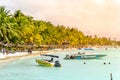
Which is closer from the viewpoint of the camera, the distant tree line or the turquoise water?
the turquoise water

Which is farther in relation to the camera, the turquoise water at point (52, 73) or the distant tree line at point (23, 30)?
the distant tree line at point (23, 30)

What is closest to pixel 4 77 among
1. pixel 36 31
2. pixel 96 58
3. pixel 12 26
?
pixel 12 26

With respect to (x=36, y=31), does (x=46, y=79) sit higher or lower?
lower

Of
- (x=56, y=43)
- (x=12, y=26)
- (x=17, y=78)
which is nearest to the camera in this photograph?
(x=17, y=78)

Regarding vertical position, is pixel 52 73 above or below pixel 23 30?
below

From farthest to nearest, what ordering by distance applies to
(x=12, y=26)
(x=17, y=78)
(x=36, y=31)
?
(x=36, y=31), (x=12, y=26), (x=17, y=78)

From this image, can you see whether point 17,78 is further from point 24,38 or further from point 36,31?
point 36,31

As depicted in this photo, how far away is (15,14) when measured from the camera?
84188 millimetres

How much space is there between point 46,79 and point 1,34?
97.3 ft

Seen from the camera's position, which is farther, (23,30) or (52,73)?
(23,30)

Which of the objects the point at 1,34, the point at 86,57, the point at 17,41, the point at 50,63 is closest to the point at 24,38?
the point at 17,41

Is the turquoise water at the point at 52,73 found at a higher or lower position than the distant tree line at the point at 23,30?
lower

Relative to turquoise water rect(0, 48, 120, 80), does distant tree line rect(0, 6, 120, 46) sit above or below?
above

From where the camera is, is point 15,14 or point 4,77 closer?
point 4,77
